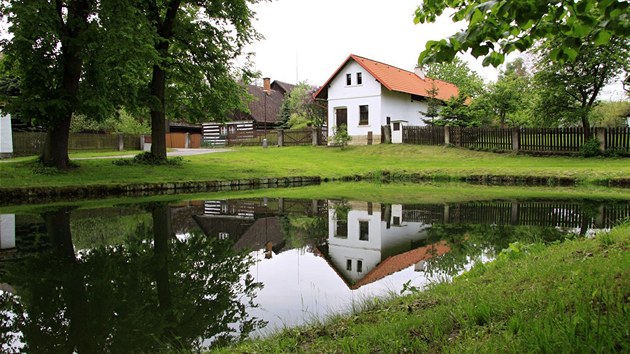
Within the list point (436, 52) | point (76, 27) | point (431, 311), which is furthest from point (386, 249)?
point (76, 27)

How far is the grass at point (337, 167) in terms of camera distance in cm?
1758

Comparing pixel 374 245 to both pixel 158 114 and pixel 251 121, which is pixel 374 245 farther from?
pixel 251 121

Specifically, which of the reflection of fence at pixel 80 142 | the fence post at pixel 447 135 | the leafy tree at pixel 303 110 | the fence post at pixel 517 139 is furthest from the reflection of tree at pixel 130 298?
the leafy tree at pixel 303 110

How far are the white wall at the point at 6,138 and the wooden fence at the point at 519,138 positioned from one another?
26.7 meters

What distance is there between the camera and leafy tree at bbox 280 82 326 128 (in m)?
46.3

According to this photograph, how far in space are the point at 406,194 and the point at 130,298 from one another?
41.1 ft

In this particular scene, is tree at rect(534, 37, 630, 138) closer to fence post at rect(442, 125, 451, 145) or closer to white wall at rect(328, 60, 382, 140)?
fence post at rect(442, 125, 451, 145)

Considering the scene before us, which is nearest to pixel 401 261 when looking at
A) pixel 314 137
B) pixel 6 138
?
pixel 6 138

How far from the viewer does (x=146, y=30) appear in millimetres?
17188

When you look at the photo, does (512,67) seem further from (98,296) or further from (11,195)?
(98,296)

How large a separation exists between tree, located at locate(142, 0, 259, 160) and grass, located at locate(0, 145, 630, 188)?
8.86 ft

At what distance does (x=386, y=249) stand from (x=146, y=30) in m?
13.6

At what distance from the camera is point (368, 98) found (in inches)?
1507

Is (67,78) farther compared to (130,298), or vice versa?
(67,78)
